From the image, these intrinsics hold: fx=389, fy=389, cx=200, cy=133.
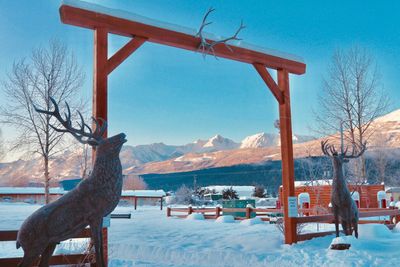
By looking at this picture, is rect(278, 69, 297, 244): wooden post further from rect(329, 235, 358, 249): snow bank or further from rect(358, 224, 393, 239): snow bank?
rect(358, 224, 393, 239): snow bank

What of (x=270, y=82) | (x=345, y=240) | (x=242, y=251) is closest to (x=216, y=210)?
(x=242, y=251)

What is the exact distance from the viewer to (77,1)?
516 centimetres

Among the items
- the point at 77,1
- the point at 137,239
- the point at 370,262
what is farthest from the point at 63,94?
the point at 370,262

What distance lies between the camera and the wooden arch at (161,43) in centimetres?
514

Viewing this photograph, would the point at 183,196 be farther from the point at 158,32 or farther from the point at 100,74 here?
the point at 100,74

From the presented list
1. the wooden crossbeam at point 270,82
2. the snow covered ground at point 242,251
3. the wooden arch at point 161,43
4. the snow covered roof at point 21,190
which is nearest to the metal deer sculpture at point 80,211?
the wooden arch at point 161,43

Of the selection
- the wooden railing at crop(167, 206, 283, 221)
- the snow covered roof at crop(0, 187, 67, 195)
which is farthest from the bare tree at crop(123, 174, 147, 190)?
the wooden railing at crop(167, 206, 283, 221)

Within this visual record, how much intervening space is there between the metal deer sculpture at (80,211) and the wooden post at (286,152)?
421 cm

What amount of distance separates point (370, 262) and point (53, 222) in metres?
4.45

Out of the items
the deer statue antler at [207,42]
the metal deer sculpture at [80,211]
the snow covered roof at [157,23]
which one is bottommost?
the metal deer sculpture at [80,211]

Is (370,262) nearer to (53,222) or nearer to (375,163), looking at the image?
(53,222)

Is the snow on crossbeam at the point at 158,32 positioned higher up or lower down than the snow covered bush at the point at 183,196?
higher up

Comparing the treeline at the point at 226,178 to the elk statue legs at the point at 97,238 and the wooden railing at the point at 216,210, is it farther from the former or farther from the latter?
the elk statue legs at the point at 97,238

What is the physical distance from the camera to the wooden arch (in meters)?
5.14
